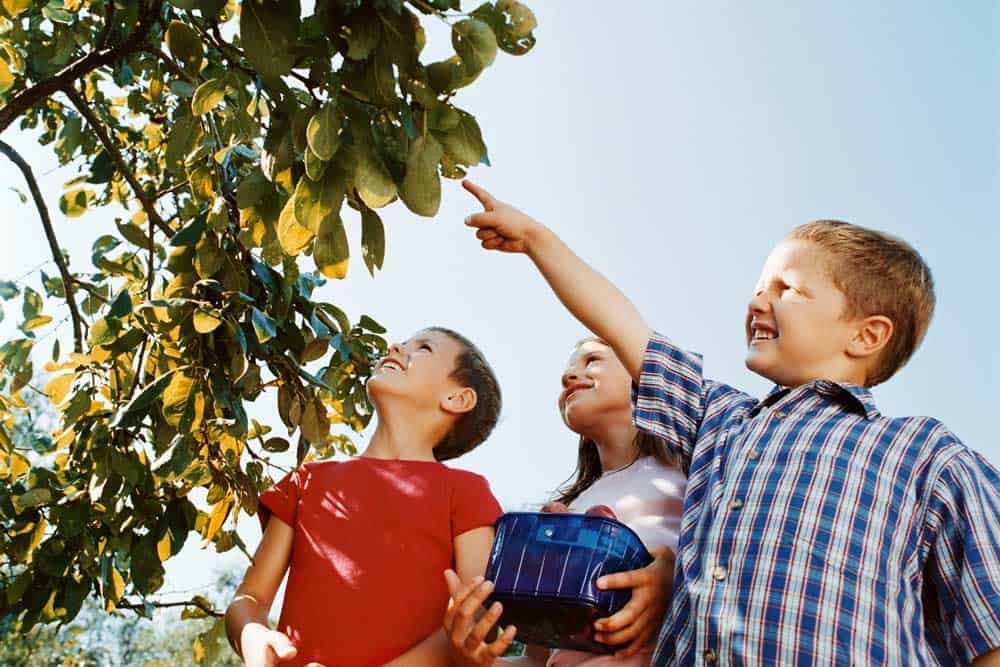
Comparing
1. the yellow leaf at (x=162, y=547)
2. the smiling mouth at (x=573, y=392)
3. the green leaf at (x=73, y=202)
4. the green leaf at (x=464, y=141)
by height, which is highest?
the green leaf at (x=73, y=202)

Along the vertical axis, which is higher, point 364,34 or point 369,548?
point 364,34

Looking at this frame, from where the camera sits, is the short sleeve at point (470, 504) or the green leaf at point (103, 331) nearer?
the short sleeve at point (470, 504)

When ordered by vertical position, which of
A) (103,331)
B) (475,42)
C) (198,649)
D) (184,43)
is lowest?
(198,649)

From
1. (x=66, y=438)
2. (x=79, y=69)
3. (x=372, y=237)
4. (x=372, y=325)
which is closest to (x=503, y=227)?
(x=372, y=237)

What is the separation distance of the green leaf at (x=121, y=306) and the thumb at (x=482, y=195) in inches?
32.0

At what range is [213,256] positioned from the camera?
2.03 m

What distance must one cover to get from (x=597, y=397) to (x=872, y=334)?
573 millimetres

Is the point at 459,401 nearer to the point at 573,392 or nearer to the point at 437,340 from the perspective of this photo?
the point at 437,340

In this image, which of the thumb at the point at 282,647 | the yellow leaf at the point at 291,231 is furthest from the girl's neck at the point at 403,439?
the yellow leaf at the point at 291,231

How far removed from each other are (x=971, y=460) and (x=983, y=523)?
106 mm

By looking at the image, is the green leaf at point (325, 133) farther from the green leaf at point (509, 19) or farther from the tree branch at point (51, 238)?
the tree branch at point (51, 238)

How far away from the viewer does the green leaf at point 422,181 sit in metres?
1.31

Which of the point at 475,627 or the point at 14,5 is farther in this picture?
the point at 14,5

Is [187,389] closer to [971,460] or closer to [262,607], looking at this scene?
[262,607]
